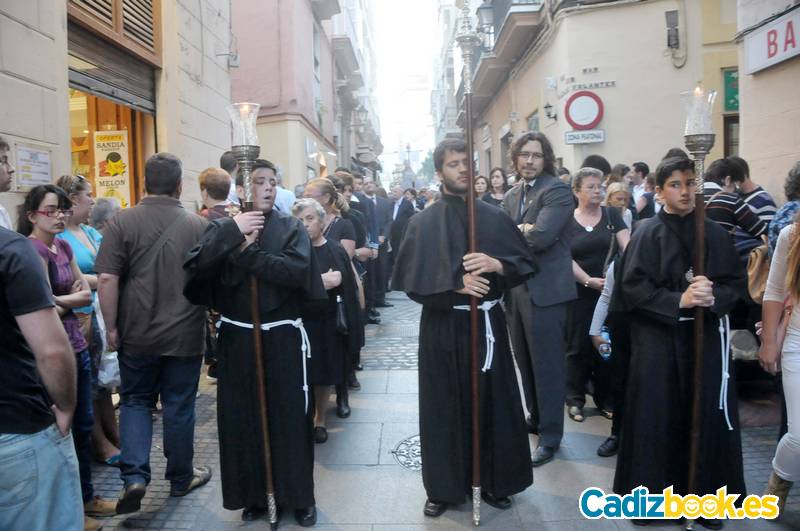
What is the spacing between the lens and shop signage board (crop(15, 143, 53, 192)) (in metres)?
5.34

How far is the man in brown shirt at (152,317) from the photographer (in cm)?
411

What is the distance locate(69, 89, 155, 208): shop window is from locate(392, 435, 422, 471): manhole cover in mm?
4687

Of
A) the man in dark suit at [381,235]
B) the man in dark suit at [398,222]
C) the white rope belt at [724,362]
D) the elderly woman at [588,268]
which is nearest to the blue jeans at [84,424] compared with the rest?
the white rope belt at [724,362]

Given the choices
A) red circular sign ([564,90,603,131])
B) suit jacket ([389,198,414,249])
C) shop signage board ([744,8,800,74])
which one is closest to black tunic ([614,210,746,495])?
shop signage board ([744,8,800,74])

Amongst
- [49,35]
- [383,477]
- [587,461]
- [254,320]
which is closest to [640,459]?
[587,461]

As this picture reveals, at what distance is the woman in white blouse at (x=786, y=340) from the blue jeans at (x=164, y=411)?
324 cm

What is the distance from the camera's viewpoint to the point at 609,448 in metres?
4.88

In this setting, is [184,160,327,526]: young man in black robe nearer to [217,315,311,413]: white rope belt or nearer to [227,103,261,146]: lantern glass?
[217,315,311,413]: white rope belt

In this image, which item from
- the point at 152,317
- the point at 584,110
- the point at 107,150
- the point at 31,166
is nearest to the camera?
the point at 152,317

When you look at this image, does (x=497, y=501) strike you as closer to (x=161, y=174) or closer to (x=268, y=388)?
(x=268, y=388)

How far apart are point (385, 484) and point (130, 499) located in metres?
1.51

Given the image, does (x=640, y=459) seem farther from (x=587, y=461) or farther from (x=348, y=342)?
(x=348, y=342)

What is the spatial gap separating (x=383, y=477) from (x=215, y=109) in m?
7.03

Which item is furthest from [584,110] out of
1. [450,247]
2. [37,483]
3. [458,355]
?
[37,483]
